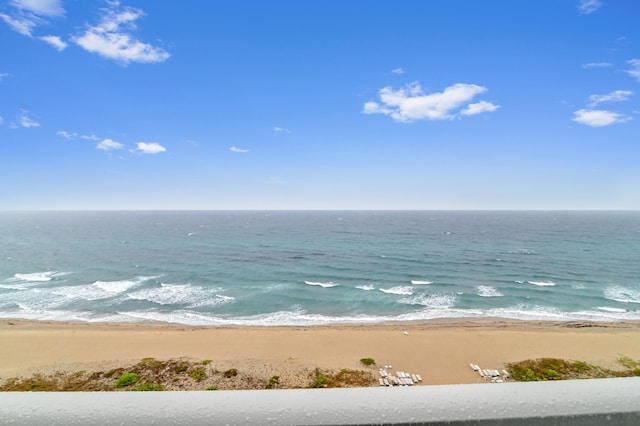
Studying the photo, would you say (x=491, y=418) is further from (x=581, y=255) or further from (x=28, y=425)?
(x=581, y=255)

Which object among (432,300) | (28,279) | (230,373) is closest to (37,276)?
(28,279)

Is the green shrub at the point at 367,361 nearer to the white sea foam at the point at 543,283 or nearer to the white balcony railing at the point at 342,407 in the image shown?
the white balcony railing at the point at 342,407

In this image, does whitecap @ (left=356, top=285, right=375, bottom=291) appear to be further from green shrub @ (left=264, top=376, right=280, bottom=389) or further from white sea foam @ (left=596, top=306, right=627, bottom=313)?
white sea foam @ (left=596, top=306, right=627, bottom=313)

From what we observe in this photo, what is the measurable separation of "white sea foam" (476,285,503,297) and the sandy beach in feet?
20.4

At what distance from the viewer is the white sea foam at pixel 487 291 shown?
29031 mm

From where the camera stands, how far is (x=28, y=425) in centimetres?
106

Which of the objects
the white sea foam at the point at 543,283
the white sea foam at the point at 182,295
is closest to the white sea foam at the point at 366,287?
the white sea foam at the point at 182,295

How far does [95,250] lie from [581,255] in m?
75.9

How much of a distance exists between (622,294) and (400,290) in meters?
20.0

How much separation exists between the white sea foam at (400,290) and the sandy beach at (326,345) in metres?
6.70

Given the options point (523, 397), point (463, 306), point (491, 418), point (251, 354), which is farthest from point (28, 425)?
point (463, 306)

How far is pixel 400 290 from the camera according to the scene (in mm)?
30547

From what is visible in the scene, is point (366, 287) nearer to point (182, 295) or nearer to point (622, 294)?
point (182, 295)

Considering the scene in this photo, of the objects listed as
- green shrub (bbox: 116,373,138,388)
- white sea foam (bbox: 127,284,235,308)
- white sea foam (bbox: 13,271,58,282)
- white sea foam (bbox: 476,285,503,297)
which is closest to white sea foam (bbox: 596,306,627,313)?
white sea foam (bbox: 476,285,503,297)
